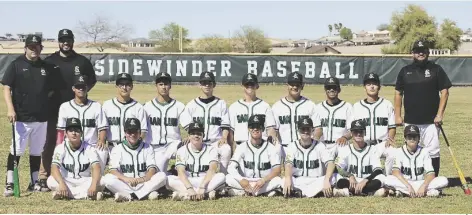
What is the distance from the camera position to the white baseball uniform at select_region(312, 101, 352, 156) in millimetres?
7977

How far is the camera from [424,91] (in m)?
8.13

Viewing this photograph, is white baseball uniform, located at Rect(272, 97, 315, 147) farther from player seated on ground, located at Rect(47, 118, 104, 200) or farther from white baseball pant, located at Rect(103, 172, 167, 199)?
player seated on ground, located at Rect(47, 118, 104, 200)

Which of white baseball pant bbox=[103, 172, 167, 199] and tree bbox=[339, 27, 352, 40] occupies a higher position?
tree bbox=[339, 27, 352, 40]

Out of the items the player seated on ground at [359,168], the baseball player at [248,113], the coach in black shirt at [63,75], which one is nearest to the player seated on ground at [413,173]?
the player seated on ground at [359,168]

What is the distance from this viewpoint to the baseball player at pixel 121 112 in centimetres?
782

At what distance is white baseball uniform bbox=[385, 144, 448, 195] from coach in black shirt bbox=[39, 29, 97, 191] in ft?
12.5

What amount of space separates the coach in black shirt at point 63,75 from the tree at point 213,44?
82.6 m

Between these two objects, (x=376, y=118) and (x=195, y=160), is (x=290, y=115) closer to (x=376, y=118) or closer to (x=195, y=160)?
(x=376, y=118)

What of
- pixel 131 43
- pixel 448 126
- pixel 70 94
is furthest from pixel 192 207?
pixel 131 43

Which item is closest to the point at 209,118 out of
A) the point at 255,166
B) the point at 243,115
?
the point at 243,115

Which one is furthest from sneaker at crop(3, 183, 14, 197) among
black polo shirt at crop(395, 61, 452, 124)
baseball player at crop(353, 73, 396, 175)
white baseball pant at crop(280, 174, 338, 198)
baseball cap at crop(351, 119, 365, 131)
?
black polo shirt at crop(395, 61, 452, 124)

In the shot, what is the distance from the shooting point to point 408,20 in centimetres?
7225

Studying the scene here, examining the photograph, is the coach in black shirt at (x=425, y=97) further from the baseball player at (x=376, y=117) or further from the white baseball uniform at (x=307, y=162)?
the white baseball uniform at (x=307, y=162)

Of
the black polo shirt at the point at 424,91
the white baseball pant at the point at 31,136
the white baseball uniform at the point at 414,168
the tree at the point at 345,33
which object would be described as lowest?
the white baseball uniform at the point at 414,168
